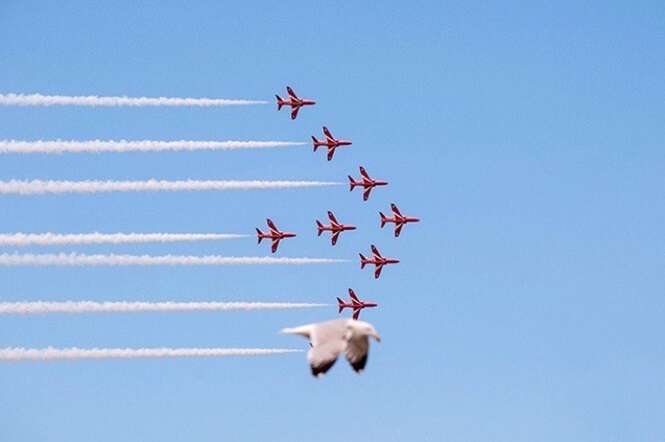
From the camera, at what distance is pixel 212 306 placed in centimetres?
16475

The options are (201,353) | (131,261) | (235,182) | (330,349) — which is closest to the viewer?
(330,349)

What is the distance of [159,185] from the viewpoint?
6747 inches

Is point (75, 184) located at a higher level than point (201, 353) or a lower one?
higher

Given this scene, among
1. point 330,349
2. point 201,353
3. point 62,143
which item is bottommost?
point 330,349

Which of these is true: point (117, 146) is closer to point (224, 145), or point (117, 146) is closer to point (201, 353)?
point (224, 145)

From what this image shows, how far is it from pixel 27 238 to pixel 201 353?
17970 mm

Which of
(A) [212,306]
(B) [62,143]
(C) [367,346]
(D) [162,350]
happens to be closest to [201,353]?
(D) [162,350]

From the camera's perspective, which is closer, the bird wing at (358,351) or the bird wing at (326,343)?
the bird wing at (326,343)

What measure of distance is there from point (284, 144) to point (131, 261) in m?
21.7

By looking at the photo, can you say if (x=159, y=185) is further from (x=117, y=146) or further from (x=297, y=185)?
(x=297, y=185)

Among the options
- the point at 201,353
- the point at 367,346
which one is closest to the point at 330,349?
the point at 367,346

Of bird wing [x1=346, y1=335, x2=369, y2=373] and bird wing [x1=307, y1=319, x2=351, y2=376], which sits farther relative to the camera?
bird wing [x1=346, y1=335, x2=369, y2=373]

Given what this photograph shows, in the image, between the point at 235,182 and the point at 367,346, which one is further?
the point at 235,182

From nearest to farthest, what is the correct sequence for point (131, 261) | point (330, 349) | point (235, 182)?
point (330, 349) < point (131, 261) < point (235, 182)
